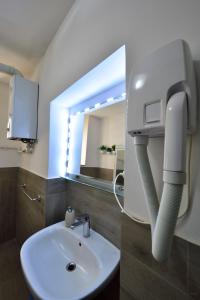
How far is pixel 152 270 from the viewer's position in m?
0.48

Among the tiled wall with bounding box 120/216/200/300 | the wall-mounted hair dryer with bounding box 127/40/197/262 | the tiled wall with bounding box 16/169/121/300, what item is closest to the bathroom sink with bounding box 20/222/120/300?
the tiled wall with bounding box 16/169/121/300

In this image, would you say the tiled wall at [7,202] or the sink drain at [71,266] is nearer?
the sink drain at [71,266]

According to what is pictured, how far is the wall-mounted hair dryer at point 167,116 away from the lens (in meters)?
0.33

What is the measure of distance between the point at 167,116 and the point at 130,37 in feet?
1.52

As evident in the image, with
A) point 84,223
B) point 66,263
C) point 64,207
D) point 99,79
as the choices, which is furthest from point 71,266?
point 99,79

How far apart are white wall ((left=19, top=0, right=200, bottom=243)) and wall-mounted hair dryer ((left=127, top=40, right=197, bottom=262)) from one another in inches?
3.2

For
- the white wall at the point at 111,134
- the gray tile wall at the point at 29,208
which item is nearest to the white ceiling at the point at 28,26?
the white wall at the point at 111,134

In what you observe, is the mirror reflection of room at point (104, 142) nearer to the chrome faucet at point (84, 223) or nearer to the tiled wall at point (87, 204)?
the tiled wall at point (87, 204)

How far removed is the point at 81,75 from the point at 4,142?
1804 mm

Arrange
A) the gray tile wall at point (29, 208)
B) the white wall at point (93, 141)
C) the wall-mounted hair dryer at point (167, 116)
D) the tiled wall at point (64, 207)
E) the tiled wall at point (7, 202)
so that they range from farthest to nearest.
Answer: the tiled wall at point (7, 202)
the gray tile wall at point (29, 208)
the white wall at point (93, 141)
the tiled wall at point (64, 207)
the wall-mounted hair dryer at point (167, 116)

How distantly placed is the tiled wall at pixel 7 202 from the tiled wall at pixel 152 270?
213 cm

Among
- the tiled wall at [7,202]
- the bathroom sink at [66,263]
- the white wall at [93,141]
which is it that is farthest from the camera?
the tiled wall at [7,202]

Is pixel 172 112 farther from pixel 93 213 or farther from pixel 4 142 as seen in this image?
pixel 4 142

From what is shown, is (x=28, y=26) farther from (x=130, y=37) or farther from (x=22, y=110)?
(x=130, y=37)
